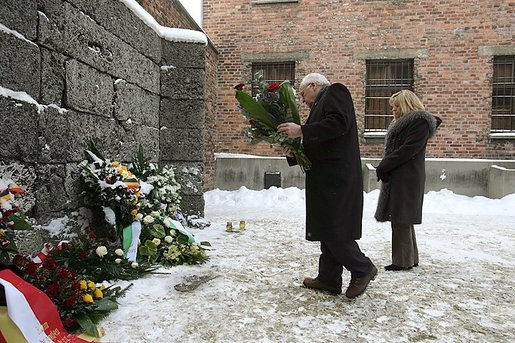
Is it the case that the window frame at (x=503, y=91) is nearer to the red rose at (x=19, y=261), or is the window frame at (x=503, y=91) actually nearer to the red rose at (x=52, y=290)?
the red rose at (x=52, y=290)

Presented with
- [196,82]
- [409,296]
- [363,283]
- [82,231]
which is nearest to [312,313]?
[363,283]

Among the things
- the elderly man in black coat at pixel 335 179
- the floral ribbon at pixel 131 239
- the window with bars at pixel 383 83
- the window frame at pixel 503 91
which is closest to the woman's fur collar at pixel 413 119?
the elderly man in black coat at pixel 335 179

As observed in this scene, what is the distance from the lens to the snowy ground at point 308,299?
2.51 meters

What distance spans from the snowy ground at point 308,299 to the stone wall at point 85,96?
1164 millimetres

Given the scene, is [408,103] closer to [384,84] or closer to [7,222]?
[7,222]

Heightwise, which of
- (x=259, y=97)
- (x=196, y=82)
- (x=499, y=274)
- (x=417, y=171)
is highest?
(x=196, y=82)

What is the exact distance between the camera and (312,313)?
9.23ft

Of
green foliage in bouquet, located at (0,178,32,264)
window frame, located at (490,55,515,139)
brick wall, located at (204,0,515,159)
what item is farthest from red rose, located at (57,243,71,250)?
window frame, located at (490,55,515,139)

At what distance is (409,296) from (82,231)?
9.40 ft

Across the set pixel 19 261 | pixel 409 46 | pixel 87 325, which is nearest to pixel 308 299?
pixel 87 325

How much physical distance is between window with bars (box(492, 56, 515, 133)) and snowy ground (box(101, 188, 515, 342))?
5.62 metres

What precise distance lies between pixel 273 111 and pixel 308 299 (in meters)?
1.47

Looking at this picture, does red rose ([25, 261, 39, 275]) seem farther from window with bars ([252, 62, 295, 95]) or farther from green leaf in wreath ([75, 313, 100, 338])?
window with bars ([252, 62, 295, 95])

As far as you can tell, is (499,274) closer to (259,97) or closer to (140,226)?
(259,97)
